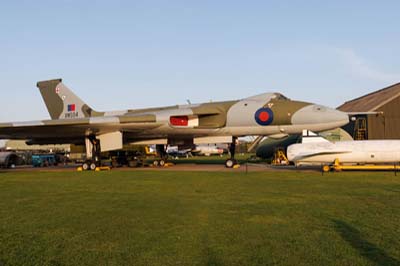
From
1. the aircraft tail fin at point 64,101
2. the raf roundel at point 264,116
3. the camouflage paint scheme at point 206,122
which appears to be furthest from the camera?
the aircraft tail fin at point 64,101

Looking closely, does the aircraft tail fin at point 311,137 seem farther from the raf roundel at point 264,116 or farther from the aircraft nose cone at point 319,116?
the raf roundel at point 264,116

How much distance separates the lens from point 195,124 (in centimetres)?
2025

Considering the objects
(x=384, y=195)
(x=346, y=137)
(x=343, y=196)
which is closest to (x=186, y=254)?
(x=343, y=196)

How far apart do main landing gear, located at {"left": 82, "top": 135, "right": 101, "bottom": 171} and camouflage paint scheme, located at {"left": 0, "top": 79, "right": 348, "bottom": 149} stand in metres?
0.42

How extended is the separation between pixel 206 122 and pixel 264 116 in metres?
3.13

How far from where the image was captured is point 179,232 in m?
5.54

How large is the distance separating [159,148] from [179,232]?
20906mm

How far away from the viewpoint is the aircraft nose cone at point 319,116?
58.5ft

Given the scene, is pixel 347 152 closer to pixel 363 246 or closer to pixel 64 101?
pixel 363 246

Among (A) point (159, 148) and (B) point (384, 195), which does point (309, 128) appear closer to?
(B) point (384, 195)

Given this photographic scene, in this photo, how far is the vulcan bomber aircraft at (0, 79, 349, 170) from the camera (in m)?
18.4

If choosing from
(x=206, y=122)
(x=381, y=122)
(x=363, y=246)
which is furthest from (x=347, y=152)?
(x=363, y=246)

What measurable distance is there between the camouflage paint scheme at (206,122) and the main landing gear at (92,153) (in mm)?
421

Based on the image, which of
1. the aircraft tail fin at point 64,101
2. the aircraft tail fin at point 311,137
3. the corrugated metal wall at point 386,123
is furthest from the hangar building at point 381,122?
the aircraft tail fin at point 64,101
